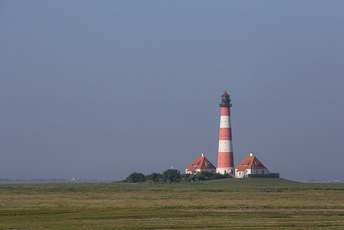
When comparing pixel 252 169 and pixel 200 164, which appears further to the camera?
pixel 200 164

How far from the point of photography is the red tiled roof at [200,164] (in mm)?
134375

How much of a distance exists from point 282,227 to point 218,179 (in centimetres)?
8553

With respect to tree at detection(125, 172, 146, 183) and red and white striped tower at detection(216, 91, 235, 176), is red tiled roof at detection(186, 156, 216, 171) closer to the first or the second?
red and white striped tower at detection(216, 91, 235, 176)

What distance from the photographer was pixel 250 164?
420ft

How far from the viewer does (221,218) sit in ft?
139

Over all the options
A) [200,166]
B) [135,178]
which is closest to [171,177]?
[200,166]

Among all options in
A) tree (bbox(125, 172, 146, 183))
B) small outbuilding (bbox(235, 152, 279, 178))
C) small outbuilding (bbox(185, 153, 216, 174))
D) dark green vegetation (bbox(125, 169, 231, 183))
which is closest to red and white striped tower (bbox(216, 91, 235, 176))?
dark green vegetation (bbox(125, 169, 231, 183))

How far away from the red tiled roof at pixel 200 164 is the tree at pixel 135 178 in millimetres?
10815

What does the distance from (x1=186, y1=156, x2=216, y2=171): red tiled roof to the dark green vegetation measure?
458cm

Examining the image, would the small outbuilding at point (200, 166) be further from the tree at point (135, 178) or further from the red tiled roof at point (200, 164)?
the tree at point (135, 178)

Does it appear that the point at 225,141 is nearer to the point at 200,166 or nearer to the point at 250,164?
the point at 250,164

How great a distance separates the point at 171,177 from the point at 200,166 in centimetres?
713

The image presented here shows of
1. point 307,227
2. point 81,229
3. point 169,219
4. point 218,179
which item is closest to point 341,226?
point 307,227

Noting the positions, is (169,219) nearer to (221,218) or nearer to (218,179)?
(221,218)
